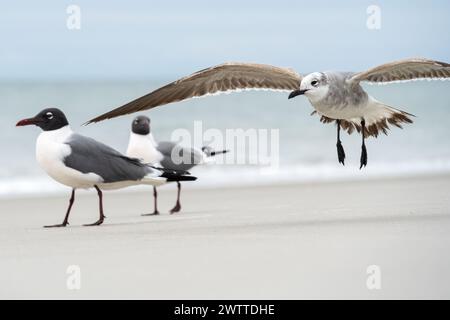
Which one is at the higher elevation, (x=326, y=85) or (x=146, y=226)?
(x=326, y=85)

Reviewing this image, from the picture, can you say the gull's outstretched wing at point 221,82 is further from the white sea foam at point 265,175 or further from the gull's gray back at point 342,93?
the white sea foam at point 265,175

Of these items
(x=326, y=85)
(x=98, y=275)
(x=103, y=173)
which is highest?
(x=326, y=85)

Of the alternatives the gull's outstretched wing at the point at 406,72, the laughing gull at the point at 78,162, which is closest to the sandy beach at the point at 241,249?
the laughing gull at the point at 78,162

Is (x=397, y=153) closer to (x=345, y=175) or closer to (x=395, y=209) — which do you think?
(x=345, y=175)

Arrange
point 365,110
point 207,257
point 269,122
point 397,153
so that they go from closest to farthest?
point 207,257, point 365,110, point 397,153, point 269,122

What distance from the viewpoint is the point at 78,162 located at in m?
7.29

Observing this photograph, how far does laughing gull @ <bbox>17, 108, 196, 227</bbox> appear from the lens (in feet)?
23.9

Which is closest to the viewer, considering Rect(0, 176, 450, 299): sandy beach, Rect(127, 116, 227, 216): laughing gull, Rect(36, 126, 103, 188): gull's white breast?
Rect(0, 176, 450, 299): sandy beach

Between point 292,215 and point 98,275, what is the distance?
2699 mm

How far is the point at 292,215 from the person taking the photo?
780 centimetres

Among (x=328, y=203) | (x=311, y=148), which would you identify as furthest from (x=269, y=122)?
(x=328, y=203)

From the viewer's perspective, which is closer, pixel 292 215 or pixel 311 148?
pixel 292 215

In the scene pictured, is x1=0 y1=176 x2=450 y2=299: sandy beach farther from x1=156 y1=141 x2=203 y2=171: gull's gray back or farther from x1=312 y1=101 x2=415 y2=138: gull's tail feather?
x1=312 y1=101 x2=415 y2=138: gull's tail feather

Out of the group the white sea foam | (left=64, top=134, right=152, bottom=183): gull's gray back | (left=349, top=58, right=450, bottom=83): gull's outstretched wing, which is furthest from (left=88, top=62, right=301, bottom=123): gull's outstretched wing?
the white sea foam
